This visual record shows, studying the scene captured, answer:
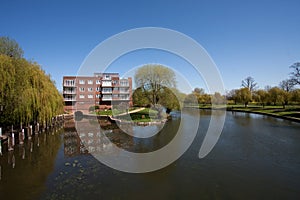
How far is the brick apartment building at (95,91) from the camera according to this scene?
155ft

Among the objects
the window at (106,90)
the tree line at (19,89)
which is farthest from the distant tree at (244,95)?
the tree line at (19,89)

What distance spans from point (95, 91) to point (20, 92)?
115ft

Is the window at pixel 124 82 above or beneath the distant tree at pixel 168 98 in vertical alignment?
above

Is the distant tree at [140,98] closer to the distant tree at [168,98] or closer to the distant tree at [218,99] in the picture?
the distant tree at [168,98]

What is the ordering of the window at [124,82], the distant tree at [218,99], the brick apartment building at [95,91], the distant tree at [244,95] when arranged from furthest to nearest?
1. the distant tree at [218,99]
2. the distant tree at [244,95]
3. the window at [124,82]
4. the brick apartment building at [95,91]

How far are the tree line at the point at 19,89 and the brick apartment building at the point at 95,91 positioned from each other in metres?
30.4

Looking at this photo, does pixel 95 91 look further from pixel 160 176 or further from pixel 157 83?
pixel 160 176

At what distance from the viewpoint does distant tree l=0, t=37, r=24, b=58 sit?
51.8ft

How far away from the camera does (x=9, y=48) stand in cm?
1595

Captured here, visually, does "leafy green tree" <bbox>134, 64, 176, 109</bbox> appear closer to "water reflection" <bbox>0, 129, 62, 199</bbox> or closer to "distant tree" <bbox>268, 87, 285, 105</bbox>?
"water reflection" <bbox>0, 129, 62, 199</bbox>

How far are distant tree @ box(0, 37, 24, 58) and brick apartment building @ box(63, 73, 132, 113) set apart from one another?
103 feet

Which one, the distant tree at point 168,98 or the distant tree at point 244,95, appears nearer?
the distant tree at point 168,98

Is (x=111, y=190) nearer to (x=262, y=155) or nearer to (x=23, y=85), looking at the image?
(x=262, y=155)

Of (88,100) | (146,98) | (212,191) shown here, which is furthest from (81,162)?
(88,100)
